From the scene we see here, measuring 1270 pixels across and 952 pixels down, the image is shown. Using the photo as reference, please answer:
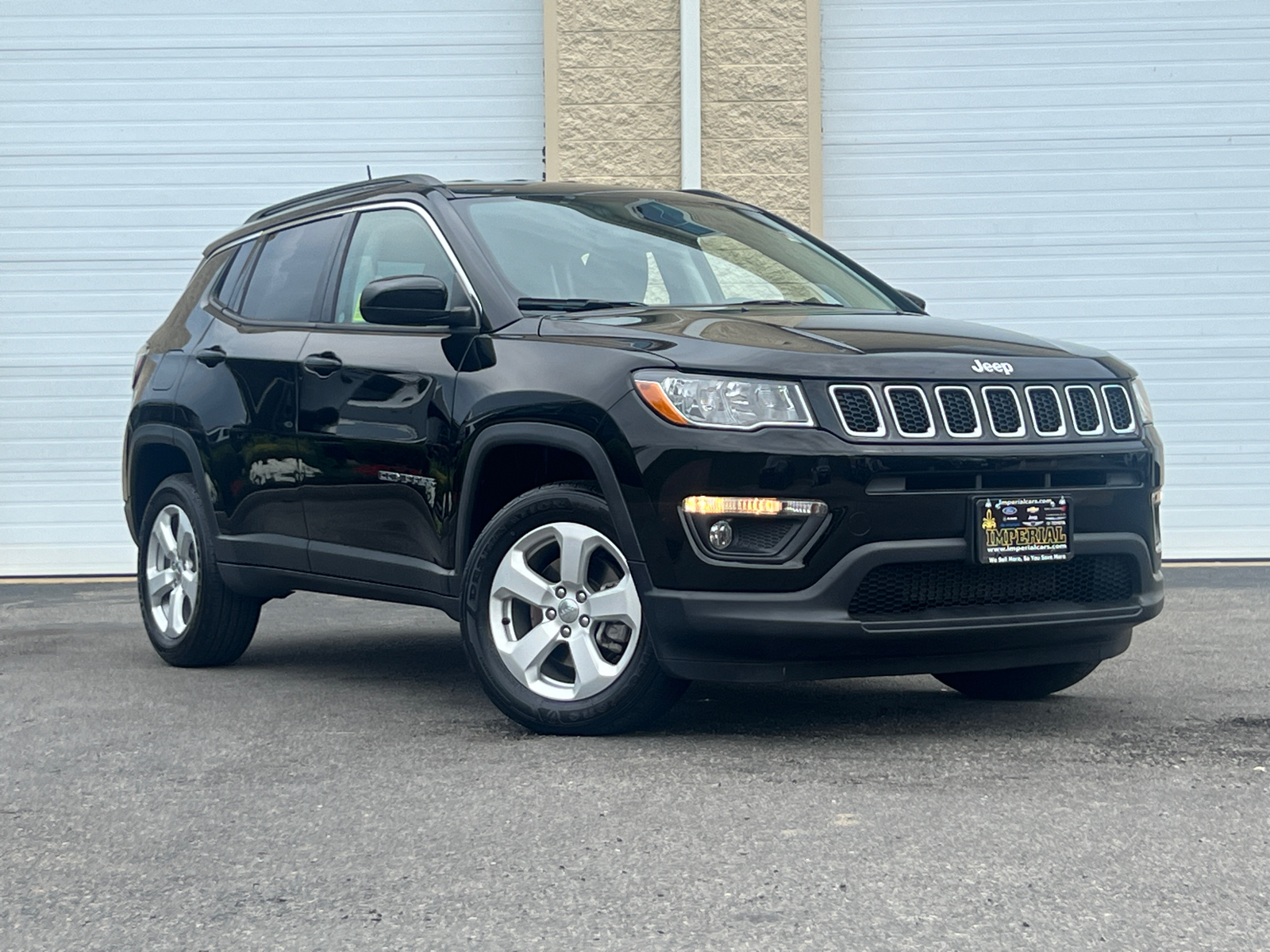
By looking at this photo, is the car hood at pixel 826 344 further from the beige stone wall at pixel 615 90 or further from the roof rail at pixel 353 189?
the beige stone wall at pixel 615 90

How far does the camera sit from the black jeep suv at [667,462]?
468 cm

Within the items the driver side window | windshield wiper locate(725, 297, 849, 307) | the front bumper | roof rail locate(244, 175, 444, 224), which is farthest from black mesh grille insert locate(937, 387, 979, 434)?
roof rail locate(244, 175, 444, 224)

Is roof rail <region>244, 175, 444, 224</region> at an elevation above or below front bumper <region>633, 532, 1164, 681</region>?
above

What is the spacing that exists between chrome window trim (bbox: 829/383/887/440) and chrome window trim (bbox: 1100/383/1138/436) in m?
0.82

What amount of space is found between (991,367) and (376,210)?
7.86ft

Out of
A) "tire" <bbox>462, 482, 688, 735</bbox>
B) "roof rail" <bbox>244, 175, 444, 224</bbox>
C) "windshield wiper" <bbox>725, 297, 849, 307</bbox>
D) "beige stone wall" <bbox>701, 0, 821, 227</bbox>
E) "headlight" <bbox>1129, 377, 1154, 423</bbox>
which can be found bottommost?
"tire" <bbox>462, 482, 688, 735</bbox>

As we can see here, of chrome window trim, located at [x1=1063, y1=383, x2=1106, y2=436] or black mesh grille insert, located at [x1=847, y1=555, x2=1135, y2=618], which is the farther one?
chrome window trim, located at [x1=1063, y1=383, x2=1106, y2=436]

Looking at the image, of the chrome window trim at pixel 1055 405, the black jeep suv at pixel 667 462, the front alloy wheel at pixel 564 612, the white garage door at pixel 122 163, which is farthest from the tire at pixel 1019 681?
the white garage door at pixel 122 163

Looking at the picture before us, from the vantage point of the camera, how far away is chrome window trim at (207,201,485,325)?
5.54 meters

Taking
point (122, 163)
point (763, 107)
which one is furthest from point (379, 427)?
point (122, 163)

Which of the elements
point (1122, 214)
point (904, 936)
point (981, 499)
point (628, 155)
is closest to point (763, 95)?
point (628, 155)

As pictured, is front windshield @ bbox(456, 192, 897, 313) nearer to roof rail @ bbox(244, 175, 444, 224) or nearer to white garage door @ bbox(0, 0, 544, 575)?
roof rail @ bbox(244, 175, 444, 224)

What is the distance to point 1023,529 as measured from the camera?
189 inches

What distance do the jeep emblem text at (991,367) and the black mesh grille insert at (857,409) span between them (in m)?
0.36
